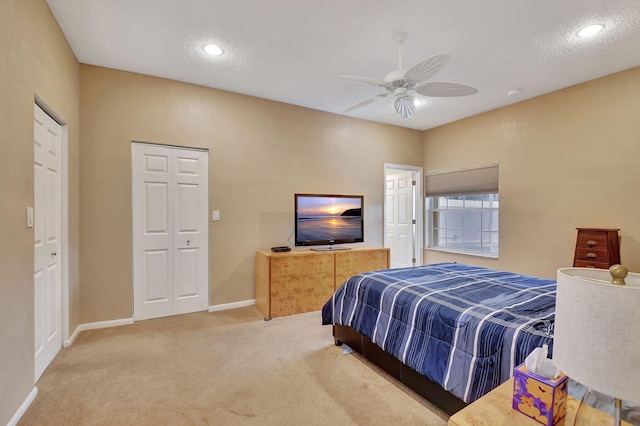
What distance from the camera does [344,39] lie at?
8.77 ft

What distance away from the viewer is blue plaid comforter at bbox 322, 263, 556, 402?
1537 mm

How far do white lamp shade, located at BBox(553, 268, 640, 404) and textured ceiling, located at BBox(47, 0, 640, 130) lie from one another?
233 centimetres

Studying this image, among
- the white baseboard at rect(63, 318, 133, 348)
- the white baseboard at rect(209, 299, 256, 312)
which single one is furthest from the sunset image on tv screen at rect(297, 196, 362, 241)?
the white baseboard at rect(63, 318, 133, 348)

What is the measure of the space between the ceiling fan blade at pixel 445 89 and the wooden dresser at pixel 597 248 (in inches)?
80.5

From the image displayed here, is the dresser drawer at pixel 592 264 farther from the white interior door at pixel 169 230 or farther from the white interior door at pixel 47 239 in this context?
the white interior door at pixel 47 239

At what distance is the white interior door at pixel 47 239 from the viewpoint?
223 centimetres

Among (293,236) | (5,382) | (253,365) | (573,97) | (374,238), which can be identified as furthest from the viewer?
(374,238)

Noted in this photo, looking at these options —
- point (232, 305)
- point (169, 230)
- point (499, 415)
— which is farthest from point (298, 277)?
point (499, 415)

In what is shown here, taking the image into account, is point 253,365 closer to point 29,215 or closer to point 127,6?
point 29,215

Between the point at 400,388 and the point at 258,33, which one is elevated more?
the point at 258,33

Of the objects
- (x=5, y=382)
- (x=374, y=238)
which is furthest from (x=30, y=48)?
(x=374, y=238)

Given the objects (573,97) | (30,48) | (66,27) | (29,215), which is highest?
(66,27)

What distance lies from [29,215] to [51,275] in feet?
2.58

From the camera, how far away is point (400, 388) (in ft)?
6.91
